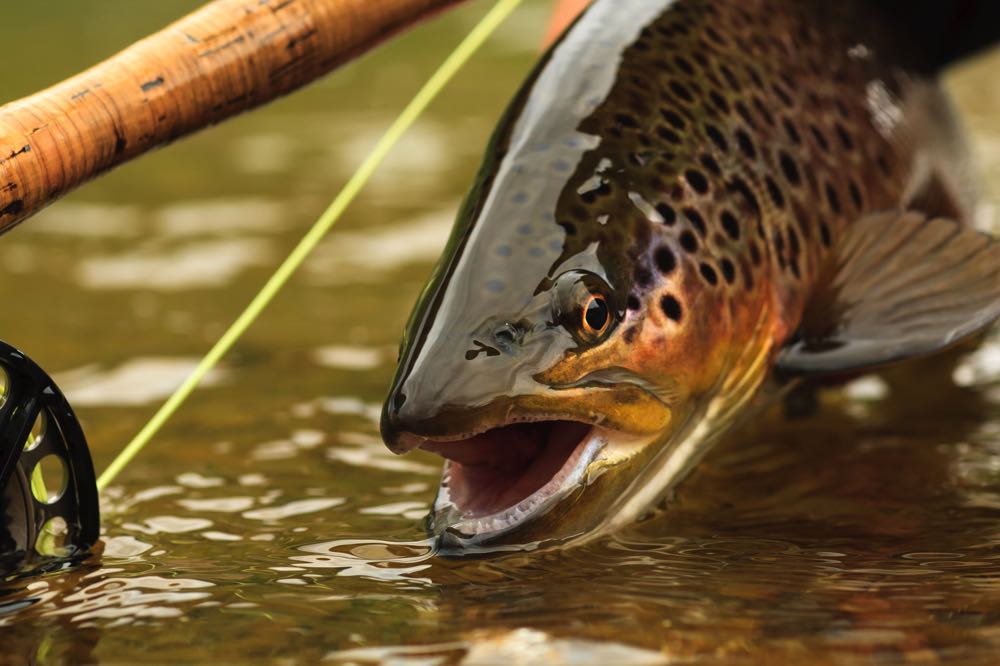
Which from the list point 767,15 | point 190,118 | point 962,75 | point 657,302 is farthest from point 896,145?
point 962,75

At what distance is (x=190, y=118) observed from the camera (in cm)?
265

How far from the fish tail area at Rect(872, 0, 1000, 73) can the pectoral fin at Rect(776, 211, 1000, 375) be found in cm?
97

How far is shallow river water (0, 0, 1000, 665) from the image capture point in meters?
2.07

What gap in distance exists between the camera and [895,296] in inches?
115

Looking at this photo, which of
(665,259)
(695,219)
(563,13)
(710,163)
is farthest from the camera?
(563,13)

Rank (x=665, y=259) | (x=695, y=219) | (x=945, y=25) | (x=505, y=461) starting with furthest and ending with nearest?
(x=945, y=25) → (x=695, y=219) → (x=665, y=259) → (x=505, y=461)

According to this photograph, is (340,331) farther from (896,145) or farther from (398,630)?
(398,630)

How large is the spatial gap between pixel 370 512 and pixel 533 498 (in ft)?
1.65

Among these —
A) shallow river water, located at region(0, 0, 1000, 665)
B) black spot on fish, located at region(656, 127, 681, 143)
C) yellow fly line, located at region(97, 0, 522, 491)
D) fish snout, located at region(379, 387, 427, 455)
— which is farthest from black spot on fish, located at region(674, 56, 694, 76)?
fish snout, located at region(379, 387, 427, 455)

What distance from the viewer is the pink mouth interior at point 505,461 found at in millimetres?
2447

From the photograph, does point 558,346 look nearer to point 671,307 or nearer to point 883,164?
point 671,307

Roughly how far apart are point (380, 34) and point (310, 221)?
2967mm

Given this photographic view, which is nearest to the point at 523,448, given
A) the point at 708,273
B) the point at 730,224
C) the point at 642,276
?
the point at 642,276

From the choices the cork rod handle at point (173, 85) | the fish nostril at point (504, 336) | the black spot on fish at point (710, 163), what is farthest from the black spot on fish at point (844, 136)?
the fish nostril at point (504, 336)
